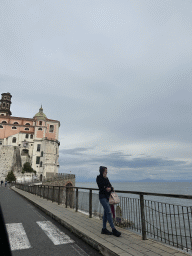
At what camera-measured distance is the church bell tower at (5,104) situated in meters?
71.5

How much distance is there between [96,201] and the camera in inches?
309

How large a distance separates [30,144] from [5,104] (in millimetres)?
21418

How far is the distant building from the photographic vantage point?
2346 inches

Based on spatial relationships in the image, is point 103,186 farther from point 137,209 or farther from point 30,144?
point 30,144

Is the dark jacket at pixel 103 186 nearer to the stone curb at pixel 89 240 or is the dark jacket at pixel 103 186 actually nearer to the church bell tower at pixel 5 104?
the stone curb at pixel 89 240

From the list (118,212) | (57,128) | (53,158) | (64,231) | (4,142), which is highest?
(57,128)

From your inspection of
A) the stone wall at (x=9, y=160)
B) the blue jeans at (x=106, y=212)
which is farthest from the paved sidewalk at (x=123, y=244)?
the stone wall at (x=9, y=160)

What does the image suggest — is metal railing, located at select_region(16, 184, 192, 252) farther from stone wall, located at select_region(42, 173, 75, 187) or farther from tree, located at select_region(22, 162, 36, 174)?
tree, located at select_region(22, 162, 36, 174)

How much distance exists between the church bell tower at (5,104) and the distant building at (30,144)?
556cm

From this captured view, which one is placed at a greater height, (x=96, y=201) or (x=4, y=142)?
(x=4, y=142)

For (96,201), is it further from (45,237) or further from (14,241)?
(14,241)

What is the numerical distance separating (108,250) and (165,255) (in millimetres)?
1165

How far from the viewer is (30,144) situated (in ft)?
209

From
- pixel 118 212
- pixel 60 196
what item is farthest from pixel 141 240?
pixel 60 196
